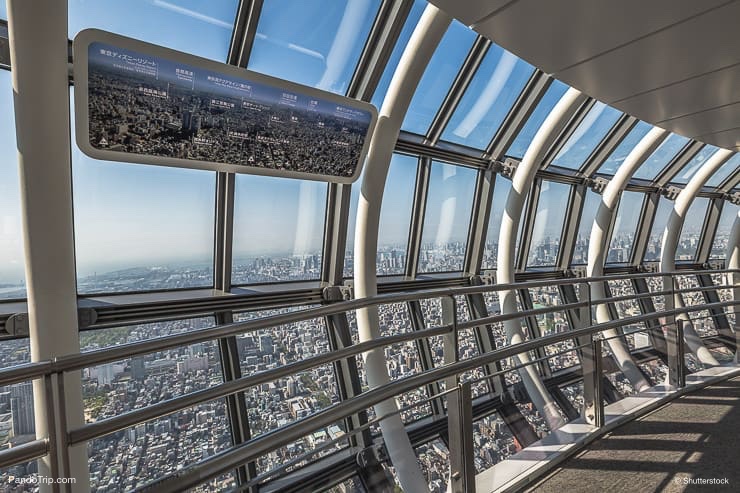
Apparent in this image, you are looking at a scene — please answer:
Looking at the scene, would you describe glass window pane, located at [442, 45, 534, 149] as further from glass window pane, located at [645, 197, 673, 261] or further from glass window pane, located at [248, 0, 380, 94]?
glass window pane, located at [645, 197, 673, 261]

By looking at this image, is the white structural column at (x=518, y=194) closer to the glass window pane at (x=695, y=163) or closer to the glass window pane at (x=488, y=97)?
the glass window pane at (x=488, y=97)

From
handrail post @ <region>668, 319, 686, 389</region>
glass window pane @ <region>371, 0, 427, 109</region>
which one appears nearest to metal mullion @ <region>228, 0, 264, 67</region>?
glass window pane @ <region>371, 0, 427, 109</region>

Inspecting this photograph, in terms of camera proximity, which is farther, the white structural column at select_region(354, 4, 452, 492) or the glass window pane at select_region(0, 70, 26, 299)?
the white structural column at select_region(354, 4, 452, 492)

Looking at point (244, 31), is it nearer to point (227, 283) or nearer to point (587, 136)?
point (227, 283)

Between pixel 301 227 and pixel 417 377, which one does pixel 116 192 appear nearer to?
pixel 301 227

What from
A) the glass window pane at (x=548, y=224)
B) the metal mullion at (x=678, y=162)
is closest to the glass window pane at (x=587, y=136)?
the glass window pane at (x=548, y=224)

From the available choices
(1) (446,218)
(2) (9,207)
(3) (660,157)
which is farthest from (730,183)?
(2) (9,207)
